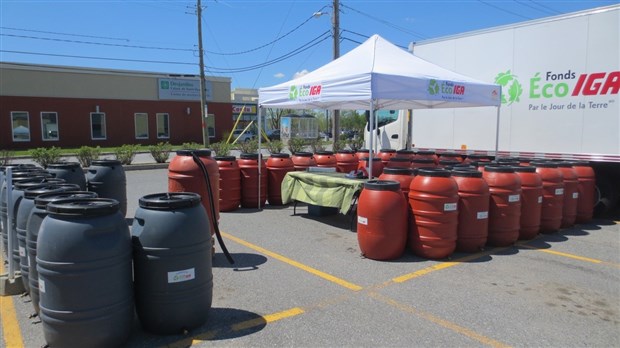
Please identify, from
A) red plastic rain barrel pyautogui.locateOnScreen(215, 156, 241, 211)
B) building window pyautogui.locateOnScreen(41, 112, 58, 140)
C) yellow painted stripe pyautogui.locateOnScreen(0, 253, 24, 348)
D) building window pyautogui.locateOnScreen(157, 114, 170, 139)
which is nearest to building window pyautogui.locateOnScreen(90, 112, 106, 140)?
building window pyautogui.locateOnScreen(41, 112, 58, 140)

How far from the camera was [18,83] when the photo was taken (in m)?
28.1

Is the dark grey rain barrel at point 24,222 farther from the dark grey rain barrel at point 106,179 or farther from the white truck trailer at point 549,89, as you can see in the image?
the white truck trailer at point 549,89

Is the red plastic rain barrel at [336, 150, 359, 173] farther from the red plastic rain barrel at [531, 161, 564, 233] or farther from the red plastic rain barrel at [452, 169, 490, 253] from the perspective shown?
the red plastic rain barrel at [452, 169, 490, 253]

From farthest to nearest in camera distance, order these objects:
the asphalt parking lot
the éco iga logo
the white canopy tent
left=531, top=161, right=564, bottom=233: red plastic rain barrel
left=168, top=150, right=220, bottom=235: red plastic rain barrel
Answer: the éco iga logo → left=531, top=161, right=564, bottom=233: red plastic rain barrel → the white canopy tent → left=168, top=150, right=220, bottom=235: red plastic rain barrel → the asphalt parking lot

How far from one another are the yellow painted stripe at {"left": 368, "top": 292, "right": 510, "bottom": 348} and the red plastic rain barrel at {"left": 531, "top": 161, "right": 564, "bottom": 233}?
174 inches

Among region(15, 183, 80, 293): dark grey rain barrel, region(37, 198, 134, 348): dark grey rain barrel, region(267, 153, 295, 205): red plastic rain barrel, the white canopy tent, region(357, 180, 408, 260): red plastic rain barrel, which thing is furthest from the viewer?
region(267, 153, 295, 205): red plastic rain barrel

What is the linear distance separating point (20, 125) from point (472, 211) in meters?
30.5

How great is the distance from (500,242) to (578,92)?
14.7 ft

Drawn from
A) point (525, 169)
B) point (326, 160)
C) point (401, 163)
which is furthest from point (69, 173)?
point (525, 169)

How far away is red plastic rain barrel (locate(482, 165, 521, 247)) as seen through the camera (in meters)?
6.80

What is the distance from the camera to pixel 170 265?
12.3 feet

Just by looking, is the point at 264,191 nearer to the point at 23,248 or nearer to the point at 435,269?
the point at 435,269

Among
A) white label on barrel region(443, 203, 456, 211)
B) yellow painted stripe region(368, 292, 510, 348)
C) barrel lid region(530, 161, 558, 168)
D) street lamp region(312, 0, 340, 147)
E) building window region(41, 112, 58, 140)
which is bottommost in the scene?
yellow painted stripe region(368, 292, 510, 348)

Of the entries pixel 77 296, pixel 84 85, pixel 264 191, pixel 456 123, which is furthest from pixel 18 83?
pixel 77 296
